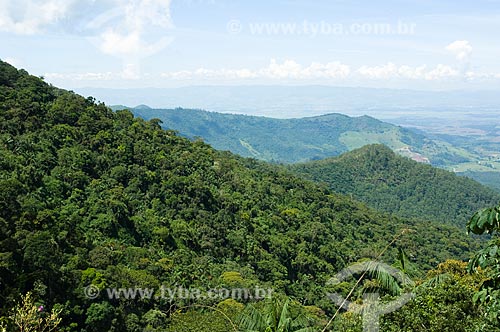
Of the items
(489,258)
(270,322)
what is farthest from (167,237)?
(489,258)

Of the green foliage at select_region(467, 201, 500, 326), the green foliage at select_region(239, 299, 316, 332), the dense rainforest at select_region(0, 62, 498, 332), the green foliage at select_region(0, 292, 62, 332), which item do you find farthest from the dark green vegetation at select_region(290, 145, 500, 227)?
the green foliage at select_region(467, 201, 500, 326)

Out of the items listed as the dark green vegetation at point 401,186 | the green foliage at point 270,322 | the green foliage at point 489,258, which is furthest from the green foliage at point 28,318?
the dark green vegetation at point 401,186

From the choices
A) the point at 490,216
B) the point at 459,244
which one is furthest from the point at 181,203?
the point at 459,244

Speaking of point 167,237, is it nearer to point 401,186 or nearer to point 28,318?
point 28,318

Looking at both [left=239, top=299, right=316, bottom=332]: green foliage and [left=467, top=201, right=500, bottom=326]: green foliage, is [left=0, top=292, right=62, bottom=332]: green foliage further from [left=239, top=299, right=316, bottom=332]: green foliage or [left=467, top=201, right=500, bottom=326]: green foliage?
[left=467, top=201, right=500, bottom=326]: green foliage

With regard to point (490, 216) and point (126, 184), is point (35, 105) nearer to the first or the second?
point (126, 184)
